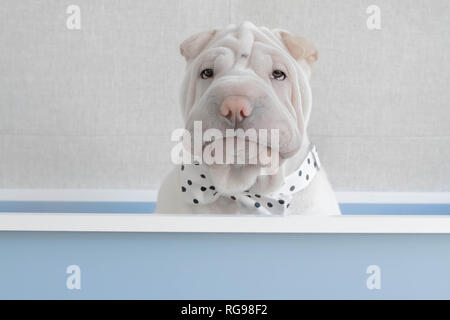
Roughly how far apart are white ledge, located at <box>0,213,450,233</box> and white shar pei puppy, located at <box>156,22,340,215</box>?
10cm

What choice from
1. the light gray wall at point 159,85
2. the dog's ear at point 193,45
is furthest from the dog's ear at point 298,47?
the light gray wall at point 159,85

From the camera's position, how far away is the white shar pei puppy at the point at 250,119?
765mm

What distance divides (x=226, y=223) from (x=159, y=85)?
1011 mm

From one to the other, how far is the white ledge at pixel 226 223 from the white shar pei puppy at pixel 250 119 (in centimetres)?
10

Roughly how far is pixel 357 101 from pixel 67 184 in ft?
2.97

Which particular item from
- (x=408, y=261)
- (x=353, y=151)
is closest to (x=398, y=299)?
(x=408, y=261)

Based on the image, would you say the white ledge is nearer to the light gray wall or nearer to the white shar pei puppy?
the white shar pei puppy

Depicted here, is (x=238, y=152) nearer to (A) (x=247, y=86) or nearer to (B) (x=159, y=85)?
(A) (x=247, y=86)

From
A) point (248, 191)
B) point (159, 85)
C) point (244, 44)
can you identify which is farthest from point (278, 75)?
point (159, 85)

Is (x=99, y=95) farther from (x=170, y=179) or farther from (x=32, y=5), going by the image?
(x=170, y=179)

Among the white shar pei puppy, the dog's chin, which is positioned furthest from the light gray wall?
the dog's chin

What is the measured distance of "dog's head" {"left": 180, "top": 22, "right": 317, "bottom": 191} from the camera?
2.49 ft

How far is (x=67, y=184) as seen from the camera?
175 centimetres

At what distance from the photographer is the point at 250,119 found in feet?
2.48
